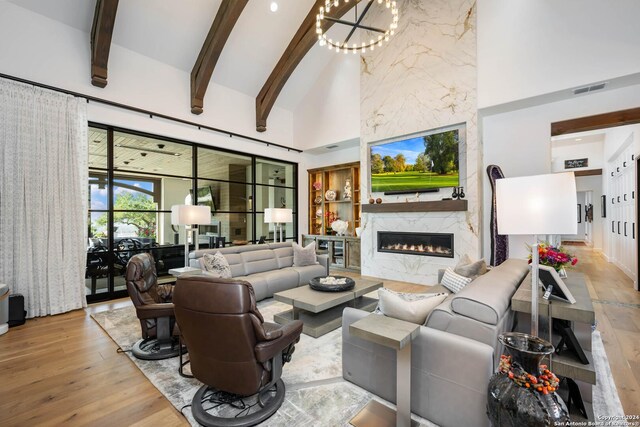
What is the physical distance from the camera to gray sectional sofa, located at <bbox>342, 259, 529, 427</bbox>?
1.61 metres

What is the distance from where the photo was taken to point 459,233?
522cm

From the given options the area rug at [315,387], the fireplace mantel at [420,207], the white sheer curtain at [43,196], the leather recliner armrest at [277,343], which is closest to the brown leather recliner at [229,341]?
the leather recliner armrest at [277,343]

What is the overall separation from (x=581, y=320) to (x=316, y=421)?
1.74 metres

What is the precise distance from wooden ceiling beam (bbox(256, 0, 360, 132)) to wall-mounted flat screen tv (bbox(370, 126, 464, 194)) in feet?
8.17

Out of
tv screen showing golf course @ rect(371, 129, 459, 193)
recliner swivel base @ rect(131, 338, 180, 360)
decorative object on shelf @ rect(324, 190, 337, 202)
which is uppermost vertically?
tv screen showing golf course @ rect(371, 129, 459, 193)

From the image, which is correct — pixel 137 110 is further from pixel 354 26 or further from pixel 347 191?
pixel 347 191

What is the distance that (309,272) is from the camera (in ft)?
16.7

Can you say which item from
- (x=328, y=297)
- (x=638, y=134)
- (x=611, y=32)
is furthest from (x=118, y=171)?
(x=638, y=134)

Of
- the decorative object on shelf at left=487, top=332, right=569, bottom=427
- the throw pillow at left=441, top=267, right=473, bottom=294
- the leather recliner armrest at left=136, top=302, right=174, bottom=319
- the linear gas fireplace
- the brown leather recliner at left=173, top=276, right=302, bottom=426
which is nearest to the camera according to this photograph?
the decorative object on shelf at left=487, top=332, right=569, bottom=427

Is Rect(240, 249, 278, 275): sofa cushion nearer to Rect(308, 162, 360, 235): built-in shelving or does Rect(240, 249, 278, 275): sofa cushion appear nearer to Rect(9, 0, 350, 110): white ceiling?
Rect(308, 162, 360, 235): built-in shelving

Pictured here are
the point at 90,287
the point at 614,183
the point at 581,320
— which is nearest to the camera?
the point at 581,320

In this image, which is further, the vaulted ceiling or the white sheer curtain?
the vaulted ceiling

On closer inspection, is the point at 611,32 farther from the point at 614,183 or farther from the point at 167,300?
the point at 167,300

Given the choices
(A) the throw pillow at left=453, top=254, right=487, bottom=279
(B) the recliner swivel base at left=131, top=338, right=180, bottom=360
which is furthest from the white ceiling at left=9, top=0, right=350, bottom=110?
(A) the throw pillow at left=453, top=254, right=487, bottom=279
